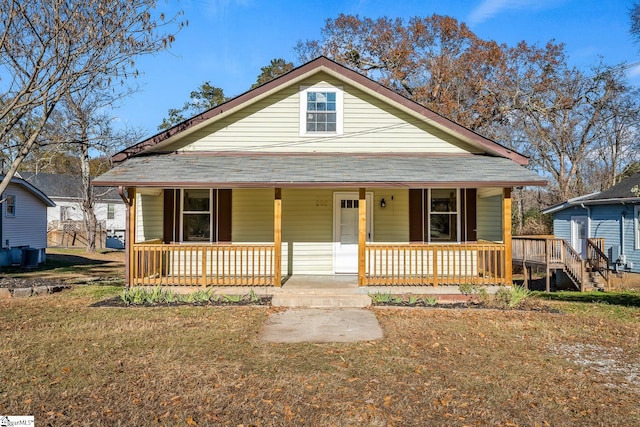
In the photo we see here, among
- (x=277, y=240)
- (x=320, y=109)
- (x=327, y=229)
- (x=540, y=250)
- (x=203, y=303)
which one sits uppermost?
(x=320, y=109)

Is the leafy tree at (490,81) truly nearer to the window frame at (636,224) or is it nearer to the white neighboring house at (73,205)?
the window frame at (636,224)

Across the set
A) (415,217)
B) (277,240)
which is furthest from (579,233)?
(277,240)

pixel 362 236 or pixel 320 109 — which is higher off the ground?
pixel 320 109

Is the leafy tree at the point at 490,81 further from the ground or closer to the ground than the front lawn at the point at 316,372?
further from the ground

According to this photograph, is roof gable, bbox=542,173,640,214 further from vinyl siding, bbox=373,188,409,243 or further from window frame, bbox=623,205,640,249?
vinyl siding, bbox=373,188,409,243

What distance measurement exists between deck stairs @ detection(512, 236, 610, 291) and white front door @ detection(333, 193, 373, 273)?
7132 mm

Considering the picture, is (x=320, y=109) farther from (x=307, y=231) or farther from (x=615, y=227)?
(x=615, y=227)

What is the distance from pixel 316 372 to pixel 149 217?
325 inches

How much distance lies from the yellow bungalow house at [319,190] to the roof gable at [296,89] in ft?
0.09

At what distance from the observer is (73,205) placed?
36969mm

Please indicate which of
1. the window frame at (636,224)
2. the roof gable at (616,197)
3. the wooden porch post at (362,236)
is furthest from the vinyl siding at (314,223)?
the window frame at (636,224)

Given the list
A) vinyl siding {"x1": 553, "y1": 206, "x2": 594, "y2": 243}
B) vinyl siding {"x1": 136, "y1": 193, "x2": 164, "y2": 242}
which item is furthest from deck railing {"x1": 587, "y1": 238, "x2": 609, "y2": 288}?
vinyl siding {"x1": 136, "y1": 193, "x2": 164, "y2": 242}

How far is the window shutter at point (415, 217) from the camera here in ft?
38.8

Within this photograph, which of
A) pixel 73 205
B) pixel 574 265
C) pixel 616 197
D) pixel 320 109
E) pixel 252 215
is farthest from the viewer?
pixel 73 205
